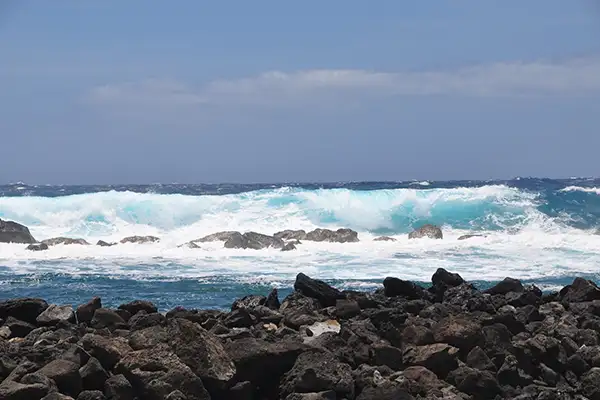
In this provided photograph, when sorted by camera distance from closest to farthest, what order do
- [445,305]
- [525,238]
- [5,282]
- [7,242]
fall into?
[445,305], [5,282], [7,242], [525,238]

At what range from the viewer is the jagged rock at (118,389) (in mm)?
5985

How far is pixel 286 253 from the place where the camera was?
24.5m

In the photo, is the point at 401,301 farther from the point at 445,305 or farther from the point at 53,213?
the point at 53,213

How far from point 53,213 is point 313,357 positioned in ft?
112

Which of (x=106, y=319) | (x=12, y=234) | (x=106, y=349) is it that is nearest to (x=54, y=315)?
(x=106, y=319)

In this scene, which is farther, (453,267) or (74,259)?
(74,259)

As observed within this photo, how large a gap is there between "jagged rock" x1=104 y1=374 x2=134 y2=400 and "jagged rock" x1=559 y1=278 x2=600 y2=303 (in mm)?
5731

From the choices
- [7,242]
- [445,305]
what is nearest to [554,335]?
[445,305]

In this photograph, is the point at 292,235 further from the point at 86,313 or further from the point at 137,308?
the point at 86,313

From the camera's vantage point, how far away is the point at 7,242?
27.5 m

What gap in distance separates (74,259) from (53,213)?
17105 mm

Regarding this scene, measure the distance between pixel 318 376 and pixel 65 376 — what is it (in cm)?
175

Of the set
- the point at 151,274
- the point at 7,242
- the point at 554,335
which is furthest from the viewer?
→ the point at 7,242

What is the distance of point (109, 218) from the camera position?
37875mm
